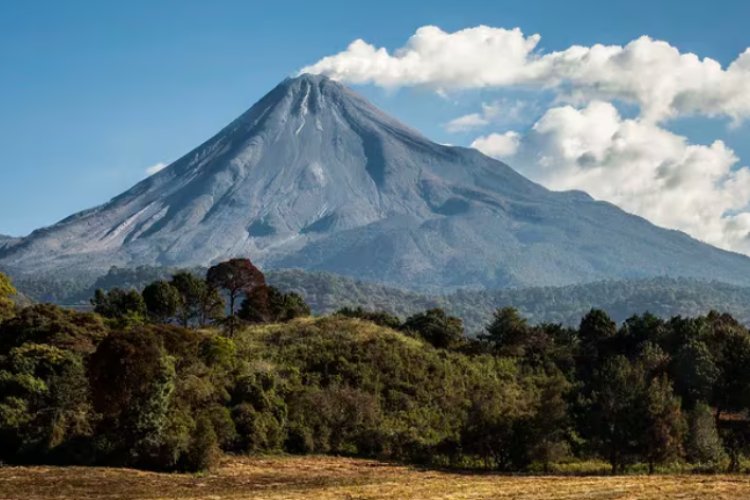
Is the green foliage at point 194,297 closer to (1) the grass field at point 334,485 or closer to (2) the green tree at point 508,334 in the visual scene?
(2) the green tree at point 508,334

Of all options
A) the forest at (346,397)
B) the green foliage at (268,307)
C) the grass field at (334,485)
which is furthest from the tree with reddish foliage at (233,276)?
the grass field at (334,485)

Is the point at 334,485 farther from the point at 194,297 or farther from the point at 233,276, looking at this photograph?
the point at 194,297

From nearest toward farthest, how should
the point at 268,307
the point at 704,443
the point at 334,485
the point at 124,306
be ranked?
1. the point at 334,485
2. the point at 704,443
3. the point at 124,306
4. the point at 268,307

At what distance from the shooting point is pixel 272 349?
2475 inches

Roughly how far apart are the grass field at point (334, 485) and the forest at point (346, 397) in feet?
12.3

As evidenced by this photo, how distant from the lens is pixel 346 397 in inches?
2170

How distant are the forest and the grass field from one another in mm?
3745

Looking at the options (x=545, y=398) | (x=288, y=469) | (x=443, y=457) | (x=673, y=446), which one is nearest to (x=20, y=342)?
(x=288, y=469)

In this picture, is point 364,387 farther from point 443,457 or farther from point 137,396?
point 137,396

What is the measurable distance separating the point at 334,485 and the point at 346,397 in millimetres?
17673

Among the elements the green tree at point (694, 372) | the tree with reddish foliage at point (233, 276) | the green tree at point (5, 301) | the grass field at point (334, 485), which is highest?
the tree with reddish foliage at point (233, 276)

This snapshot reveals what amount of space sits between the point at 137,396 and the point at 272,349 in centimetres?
1854

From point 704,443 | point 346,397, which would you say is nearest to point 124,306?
point 346,397

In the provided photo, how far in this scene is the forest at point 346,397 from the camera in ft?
148
